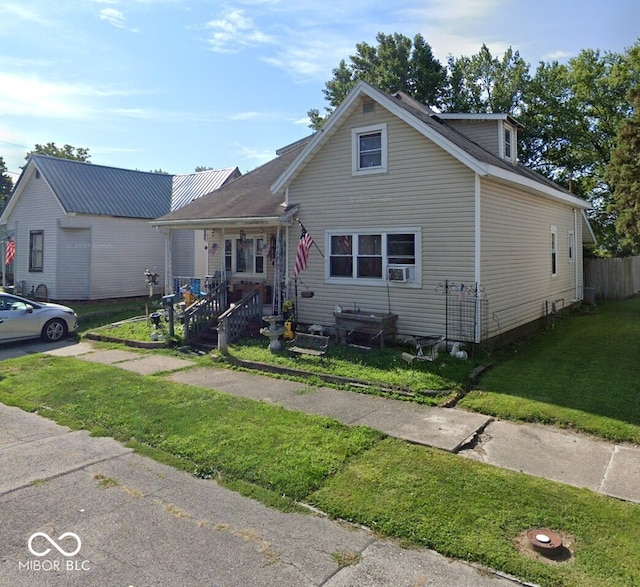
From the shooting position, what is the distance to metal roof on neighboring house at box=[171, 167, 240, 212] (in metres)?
24.2

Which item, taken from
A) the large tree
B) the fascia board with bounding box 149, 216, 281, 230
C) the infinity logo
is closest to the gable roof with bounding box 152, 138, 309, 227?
the fascia board with bounding box 149, 216, 281, 230

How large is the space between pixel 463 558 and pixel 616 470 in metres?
2.63

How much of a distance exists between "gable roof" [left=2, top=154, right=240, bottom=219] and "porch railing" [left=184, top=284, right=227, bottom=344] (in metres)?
9.93

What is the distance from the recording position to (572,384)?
8.55 metres

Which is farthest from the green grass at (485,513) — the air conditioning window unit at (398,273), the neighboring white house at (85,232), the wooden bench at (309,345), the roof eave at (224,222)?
the neighboring white house at (85,232)

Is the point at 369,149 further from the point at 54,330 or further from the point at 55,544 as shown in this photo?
the point at 55,544

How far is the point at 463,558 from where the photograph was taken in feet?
12.2

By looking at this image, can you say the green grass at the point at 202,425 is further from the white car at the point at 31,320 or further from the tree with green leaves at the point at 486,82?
the tree with green leaves at the point at 486,82

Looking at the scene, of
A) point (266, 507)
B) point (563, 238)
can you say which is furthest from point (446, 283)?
point (563, 238)

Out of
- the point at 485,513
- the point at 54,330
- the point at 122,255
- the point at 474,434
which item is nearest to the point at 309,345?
the point at 474,434

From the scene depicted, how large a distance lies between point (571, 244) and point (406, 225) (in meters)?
10.5

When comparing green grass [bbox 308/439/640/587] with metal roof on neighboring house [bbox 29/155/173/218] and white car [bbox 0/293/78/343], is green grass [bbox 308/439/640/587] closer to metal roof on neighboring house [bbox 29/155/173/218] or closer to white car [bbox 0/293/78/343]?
white car [bbox 0/293/78/343]

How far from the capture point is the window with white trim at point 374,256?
37.8ft

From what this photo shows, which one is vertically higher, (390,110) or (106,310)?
(390,110)
